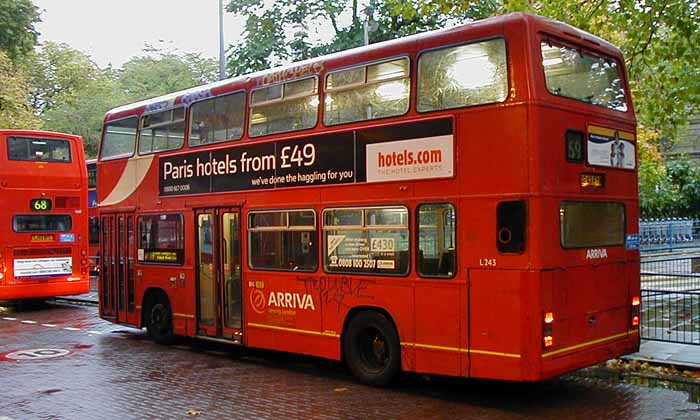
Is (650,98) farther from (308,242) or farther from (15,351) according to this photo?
(15,351)

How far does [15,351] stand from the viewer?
1289cm

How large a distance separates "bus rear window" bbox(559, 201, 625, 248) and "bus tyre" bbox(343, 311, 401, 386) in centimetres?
254

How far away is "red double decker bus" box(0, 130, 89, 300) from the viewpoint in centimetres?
1870

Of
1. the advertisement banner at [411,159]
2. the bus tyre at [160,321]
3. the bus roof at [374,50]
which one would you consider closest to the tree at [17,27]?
the bus roof at [374,50]

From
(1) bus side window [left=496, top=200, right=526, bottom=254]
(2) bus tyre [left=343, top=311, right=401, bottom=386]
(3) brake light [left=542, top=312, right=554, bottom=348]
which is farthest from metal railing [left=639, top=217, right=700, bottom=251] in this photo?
(1) bus side window [left=496, top=200, right=526, bottom=254]

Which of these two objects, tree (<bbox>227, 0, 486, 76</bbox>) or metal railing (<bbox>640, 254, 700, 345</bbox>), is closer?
metal railing (<bbox>640, 254, 700, 345</bbox>)

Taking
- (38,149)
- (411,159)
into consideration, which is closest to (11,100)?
(38,149)

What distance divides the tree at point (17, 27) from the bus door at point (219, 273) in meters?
27.5

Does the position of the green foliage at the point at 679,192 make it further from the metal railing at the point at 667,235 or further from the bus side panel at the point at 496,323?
the bus side panel at the point at 496,323

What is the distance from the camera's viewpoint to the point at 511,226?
26.0 ft

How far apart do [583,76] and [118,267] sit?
9780mm

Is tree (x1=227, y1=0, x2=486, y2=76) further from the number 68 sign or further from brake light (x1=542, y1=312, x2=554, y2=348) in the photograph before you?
brake light (x1=542, y1=312, x2=554, y2=348)

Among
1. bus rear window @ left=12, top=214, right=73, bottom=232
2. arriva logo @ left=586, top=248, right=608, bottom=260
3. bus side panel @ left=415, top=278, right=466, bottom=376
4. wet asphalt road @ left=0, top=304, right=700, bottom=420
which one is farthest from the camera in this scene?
bus rear window @ left=12, top=214, right=73, bottom=232

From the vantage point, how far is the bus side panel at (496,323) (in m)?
7.84
